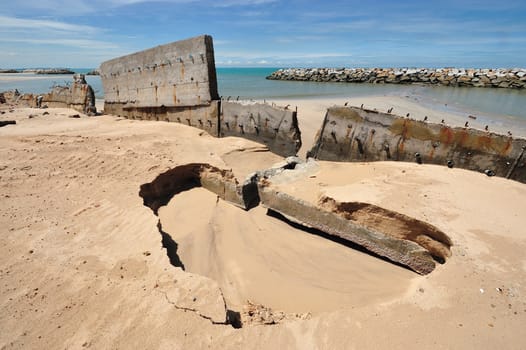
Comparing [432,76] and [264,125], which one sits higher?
[432,76]

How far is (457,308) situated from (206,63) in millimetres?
6864

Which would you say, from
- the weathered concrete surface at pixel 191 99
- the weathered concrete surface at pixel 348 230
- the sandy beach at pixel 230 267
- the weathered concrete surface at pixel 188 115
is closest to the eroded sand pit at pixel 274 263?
the sandy beach at pixel 230 267

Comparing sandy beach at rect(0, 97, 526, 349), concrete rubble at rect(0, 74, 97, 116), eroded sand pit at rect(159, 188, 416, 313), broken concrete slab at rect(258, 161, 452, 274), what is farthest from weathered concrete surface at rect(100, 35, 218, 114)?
broken concrete slab at rect(258, 161, 452, 274)

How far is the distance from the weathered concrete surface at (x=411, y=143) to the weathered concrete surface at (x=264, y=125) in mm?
679

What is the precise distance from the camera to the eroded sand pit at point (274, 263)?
301 cm

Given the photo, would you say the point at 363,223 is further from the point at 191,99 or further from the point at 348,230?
the point at 191,99

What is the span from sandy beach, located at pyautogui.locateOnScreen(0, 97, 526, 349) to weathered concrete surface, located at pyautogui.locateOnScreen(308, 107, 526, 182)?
0.28 metres

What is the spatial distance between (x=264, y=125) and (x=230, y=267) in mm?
3907

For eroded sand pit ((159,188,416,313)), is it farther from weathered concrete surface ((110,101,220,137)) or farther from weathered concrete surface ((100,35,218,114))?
weathered concrete surface ((100,35,218,114))

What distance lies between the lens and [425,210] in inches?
133

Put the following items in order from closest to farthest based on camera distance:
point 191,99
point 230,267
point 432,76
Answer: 1. point 230,267
2. point 191,99
3. point 432,76

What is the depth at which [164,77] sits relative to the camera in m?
8.44

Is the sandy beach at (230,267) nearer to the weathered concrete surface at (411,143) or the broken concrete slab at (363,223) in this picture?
the broken concrete slab at (363,223)

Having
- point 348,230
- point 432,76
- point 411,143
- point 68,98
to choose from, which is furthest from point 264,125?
point 432,76
